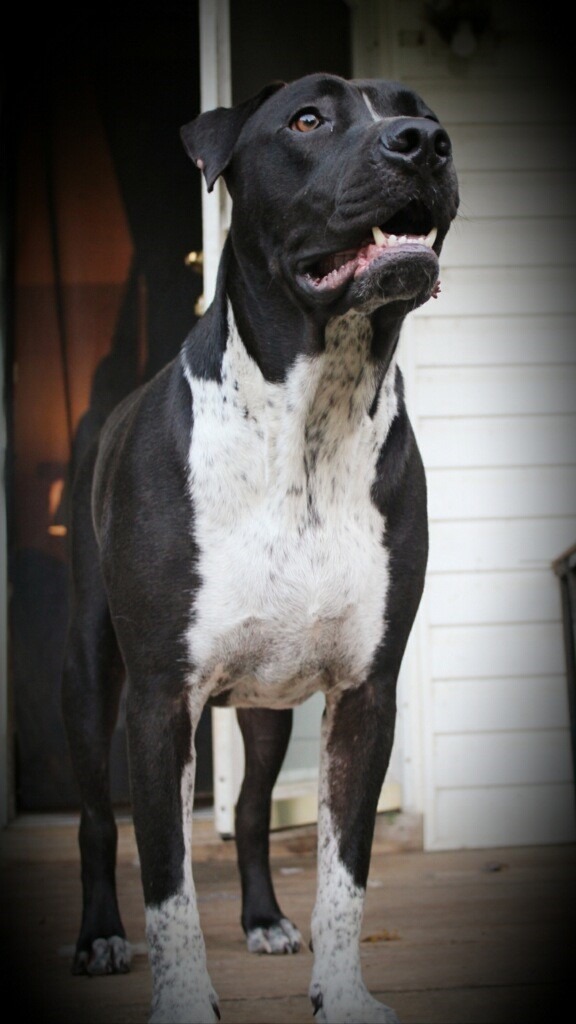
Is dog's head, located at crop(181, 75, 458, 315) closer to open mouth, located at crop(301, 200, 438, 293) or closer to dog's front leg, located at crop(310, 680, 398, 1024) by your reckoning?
open mouth, located at crop(301, 200, 438, 293)

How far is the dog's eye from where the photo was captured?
6.45ft

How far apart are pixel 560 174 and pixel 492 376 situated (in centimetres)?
69

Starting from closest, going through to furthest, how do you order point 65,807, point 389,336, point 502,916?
point 389,336 < point 502,916 < point 65,807

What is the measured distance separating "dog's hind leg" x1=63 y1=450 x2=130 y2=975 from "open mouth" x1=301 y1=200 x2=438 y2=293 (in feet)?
3.36

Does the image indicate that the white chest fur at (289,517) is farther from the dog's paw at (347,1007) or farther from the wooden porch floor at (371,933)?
the wooden porch floor at (371,933)

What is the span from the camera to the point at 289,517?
2.03 m

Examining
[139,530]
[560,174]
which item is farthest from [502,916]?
[560,174]

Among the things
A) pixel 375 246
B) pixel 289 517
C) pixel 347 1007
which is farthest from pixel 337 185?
pixel 347 1007

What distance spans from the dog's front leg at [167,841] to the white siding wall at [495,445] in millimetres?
1796

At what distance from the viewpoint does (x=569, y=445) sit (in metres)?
3.85

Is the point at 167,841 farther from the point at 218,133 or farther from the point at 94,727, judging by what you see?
the point at 218,133

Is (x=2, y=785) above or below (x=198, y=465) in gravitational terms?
below

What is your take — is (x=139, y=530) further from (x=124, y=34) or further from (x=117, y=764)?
(x=124, y=34)

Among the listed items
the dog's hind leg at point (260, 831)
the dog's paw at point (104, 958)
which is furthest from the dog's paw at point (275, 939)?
the dog's paw at point (104, 958)
